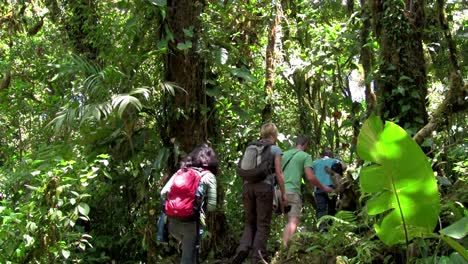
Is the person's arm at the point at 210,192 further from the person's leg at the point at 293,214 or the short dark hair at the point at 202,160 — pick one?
the person's leg at the point at 293,214

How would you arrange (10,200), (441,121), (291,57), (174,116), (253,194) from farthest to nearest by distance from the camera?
(291,57) → (174,116) → (10,200) → (253,194) → (441,121)

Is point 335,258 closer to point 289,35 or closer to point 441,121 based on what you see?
point 441,121

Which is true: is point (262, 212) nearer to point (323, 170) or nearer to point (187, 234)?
point (187, 234)

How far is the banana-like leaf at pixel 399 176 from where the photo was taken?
9.89ft

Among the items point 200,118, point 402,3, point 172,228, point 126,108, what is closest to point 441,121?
point 402,3

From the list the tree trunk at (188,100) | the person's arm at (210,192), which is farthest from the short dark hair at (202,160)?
the tree trunk at (188,100)

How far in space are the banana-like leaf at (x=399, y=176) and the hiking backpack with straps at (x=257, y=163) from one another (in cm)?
261

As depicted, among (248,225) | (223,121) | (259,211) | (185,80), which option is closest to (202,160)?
(259,211)

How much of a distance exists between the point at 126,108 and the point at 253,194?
213 cm

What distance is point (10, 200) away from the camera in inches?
245

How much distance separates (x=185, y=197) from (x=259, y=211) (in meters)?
1.04

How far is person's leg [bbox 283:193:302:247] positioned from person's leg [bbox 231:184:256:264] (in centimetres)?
38

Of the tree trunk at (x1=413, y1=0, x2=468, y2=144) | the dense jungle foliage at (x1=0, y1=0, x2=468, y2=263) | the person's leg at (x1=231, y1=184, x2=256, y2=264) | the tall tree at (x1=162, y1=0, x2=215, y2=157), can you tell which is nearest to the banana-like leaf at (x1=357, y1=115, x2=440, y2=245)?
the dense jungle foliage at (x1=0, y1=0, x2=468, y2=263)

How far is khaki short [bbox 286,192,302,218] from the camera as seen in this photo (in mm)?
6098
